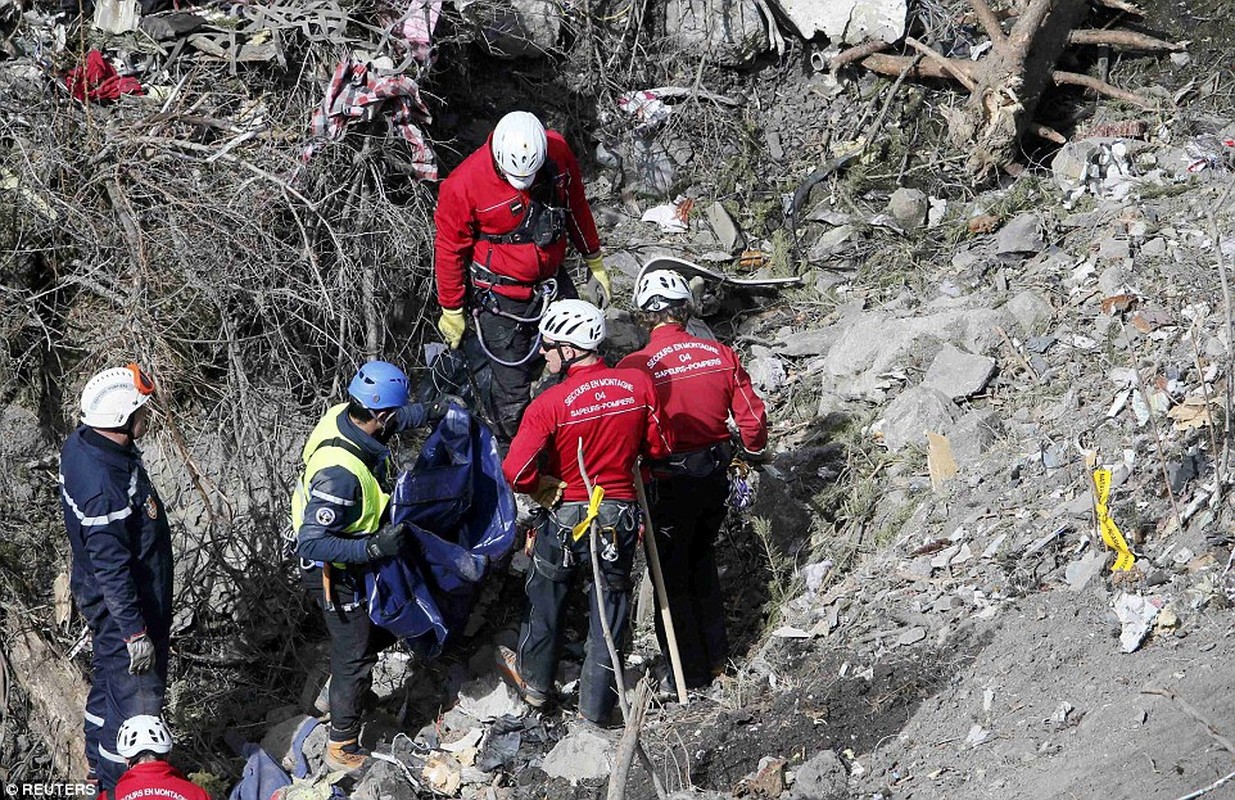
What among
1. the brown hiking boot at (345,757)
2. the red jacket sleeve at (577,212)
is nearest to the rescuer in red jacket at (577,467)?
the brown hiking boot at (345,757)

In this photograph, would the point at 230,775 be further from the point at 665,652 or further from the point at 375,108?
the point at 375,108

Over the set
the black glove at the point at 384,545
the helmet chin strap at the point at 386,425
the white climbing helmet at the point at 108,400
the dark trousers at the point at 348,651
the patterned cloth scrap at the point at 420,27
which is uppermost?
the patterned cloth scrap at the point at 420,27

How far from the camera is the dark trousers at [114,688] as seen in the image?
559 centimetres

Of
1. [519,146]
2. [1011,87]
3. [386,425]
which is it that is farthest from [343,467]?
[1011,87]

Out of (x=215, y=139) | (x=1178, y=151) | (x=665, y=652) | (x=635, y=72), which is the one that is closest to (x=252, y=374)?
(x=215, y=139)

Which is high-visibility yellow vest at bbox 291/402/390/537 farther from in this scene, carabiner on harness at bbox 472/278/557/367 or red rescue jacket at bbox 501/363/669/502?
carabiner on harness at bbox 472/278/557/367

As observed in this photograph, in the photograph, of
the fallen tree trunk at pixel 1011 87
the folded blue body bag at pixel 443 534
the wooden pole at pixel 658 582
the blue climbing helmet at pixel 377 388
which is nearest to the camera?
the blue climbing helmet at pixel 377 388

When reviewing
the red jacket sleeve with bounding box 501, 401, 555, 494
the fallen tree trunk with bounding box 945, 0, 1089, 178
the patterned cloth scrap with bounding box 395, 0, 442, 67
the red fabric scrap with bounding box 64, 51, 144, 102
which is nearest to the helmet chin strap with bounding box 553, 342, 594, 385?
the red jacket sleeve with bounding box 501, 401, 555, 494

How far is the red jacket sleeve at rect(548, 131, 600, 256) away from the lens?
6783mm

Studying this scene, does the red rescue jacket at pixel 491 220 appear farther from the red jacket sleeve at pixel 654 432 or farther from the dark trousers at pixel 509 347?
the red jacket sleeve at pixel 654 432

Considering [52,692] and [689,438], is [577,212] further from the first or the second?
[52,692]

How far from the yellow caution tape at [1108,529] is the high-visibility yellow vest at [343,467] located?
309cm

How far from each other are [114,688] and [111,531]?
753 mm

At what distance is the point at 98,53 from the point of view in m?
7.89
